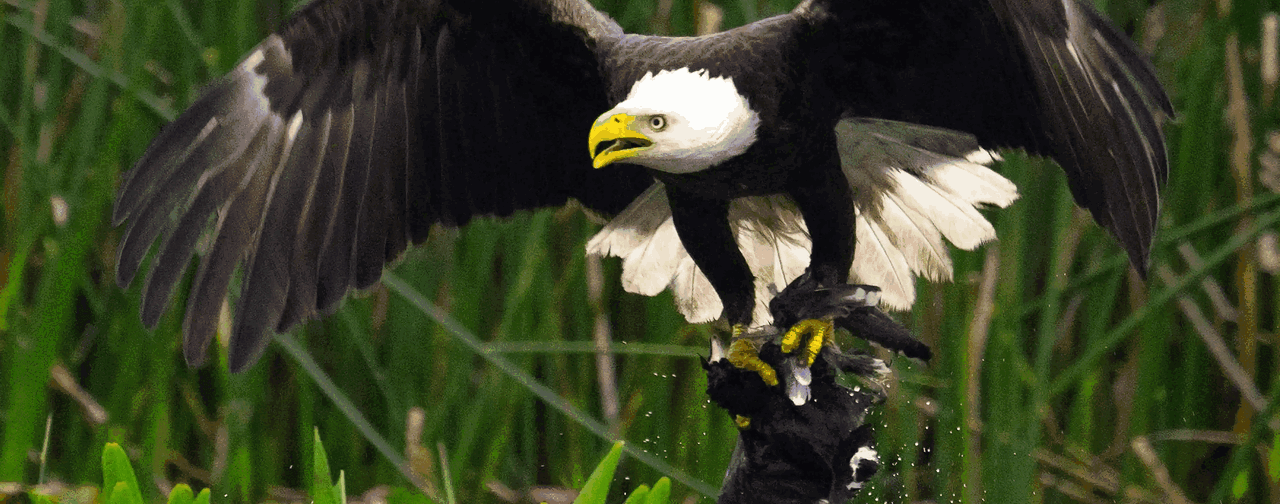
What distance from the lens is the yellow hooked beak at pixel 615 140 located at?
107 centimetres

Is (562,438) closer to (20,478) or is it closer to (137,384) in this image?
(137,384)

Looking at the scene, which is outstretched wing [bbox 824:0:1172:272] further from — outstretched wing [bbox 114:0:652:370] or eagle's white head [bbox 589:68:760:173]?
outstretched wing [bbox 114:0:652:370]

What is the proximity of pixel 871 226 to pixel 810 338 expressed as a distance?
0.54 m

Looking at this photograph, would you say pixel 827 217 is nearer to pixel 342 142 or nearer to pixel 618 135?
pixel 618 135

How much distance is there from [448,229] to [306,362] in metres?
0.40

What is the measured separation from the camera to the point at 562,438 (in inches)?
81.0

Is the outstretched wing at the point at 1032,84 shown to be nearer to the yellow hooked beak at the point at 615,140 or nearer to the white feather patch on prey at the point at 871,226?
the white feather patch on prey at the point at 871,226

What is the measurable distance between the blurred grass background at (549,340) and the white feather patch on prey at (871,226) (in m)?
0.11

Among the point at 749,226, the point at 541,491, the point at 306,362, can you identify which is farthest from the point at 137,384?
the point at 749,226

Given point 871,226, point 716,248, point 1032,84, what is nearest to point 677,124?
point 716,248

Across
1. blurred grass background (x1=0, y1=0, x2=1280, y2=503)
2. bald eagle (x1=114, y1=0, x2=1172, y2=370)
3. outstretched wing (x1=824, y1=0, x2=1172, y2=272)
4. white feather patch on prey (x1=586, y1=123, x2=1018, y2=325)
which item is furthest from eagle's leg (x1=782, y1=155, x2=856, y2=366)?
blurred grass background (x1=0, y1=0, x2=1280, y2=503)

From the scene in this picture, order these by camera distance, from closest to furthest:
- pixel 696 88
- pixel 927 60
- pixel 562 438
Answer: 1. pixel 696 88
2. pixel 927 60
3. pixel 562 438

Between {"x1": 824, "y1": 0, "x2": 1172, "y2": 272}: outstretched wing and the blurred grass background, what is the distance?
1.28ft

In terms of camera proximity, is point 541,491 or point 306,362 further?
point 541,491
